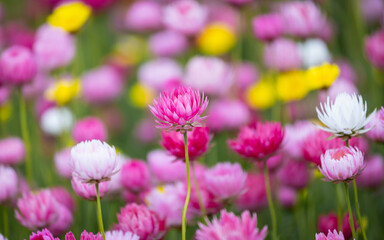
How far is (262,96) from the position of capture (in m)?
1.85

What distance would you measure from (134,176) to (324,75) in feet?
1.79

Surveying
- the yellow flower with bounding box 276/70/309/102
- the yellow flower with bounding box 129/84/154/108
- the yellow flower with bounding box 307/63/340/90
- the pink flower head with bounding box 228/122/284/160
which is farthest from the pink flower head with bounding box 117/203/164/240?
the yellow flower with bounding box 129/84/154/108

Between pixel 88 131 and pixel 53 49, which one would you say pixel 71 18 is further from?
pixel 88 131

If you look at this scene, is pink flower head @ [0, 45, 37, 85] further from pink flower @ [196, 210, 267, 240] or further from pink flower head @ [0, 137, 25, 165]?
pink flower @ [196, 210, 267, 240]

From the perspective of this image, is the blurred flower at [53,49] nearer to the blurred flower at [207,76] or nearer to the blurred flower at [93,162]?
the blurred flower at [207,76]

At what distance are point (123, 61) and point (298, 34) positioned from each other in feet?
4.04

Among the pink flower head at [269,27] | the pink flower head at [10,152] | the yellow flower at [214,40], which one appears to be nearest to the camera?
the pink flower head at [10,152]

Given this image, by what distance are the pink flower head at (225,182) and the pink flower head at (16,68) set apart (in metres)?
0.65

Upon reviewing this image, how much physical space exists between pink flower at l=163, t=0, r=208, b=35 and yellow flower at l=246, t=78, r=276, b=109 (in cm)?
34

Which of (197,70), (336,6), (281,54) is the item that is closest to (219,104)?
(197,70)

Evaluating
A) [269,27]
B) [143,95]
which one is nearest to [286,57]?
[269,27]

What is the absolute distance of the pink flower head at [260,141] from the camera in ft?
3.23

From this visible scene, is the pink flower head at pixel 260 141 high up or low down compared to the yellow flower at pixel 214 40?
down

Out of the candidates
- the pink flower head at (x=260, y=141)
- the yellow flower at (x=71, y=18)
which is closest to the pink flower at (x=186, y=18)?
the yellow flower at (x=71, y=18)
